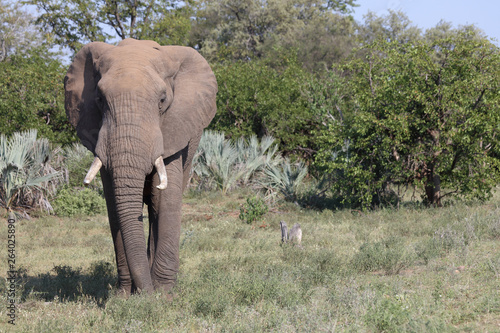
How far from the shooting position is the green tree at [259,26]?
37281 mm

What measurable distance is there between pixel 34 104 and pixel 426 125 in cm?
1046

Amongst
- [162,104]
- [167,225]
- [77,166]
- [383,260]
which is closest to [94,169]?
[162,104]

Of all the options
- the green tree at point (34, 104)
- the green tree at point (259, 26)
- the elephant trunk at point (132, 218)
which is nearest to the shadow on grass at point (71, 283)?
the elephant trunk at point (132, 218)

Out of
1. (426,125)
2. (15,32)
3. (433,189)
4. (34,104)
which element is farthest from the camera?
(15,32)

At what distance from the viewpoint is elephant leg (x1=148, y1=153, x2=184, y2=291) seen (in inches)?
235

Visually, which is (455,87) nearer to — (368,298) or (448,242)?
(448,242)

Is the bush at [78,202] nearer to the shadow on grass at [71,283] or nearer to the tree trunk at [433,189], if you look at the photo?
the shadow on grass at [71,283]

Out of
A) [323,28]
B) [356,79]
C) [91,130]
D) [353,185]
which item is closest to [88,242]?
[91,130]

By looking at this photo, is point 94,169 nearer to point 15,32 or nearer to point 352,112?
point 352,112

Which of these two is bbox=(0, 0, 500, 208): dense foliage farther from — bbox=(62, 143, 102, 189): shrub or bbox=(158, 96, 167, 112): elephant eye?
bbox=(158, 96, 167, 112): elephant eye

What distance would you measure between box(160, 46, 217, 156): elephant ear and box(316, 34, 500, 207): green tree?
5.64 m

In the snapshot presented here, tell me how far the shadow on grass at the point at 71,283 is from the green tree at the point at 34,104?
8401mm

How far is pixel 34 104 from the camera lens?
51.5 feet

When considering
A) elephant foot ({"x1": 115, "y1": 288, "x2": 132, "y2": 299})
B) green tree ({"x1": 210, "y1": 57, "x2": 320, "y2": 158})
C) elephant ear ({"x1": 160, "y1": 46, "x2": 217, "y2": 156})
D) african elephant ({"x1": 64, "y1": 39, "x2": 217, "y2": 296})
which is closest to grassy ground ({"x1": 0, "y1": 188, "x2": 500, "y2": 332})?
elephant foot ({"x1": 115, "y1": 288, "x2": 132, "y2": 299})
